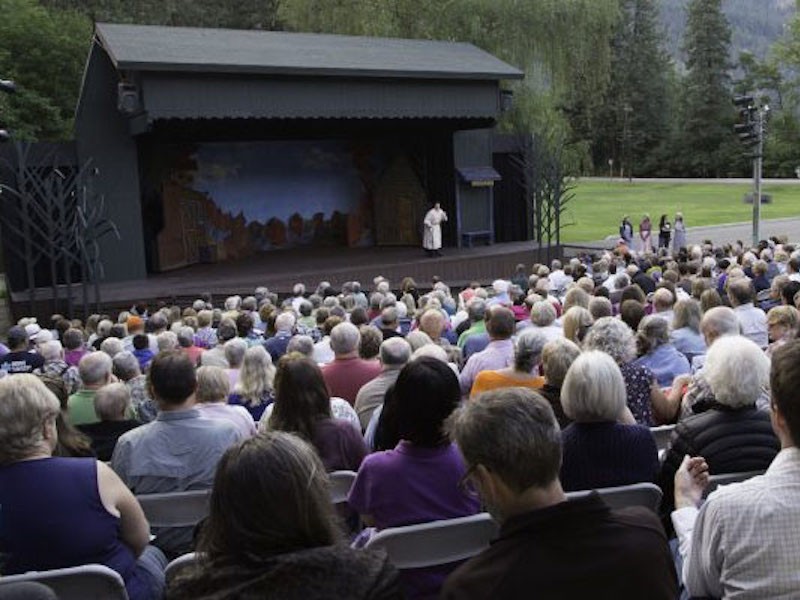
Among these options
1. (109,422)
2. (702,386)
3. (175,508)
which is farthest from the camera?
(109,422)

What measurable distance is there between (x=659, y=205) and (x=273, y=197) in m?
23.1

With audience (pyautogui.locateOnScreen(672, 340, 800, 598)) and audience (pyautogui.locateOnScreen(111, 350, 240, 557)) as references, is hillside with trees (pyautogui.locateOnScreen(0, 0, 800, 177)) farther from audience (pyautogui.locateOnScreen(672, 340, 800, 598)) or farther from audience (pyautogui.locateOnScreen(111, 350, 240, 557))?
audience (pyautogui.locateOnScreen(672, 340, 800, 598))

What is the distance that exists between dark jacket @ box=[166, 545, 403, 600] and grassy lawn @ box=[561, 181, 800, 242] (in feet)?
89.0

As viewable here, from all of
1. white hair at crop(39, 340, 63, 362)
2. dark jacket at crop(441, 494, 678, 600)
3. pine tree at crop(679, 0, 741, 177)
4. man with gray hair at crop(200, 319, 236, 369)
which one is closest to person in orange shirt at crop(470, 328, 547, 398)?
man with gray hair at crop(200, 319, 236, 369)

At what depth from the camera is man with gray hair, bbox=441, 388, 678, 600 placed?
1.94 m

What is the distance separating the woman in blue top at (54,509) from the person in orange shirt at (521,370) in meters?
2.19

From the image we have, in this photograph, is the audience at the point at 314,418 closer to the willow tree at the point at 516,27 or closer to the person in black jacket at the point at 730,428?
the person in black jacket at the point at 730,428

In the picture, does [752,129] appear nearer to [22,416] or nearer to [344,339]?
[344,339]

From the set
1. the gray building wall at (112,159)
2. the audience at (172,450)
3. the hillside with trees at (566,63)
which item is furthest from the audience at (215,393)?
the hillside with trees at (566,63)

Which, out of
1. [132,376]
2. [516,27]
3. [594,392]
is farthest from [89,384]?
[516,27]

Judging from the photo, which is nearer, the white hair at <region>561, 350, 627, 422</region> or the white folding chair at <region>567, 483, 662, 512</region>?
the white folding chair at <region>567, 483, 662, 512</region>

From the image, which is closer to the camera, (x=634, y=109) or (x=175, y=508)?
(x=175, y=508)

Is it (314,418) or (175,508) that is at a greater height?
(314,418)

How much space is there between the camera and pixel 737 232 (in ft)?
93.1
